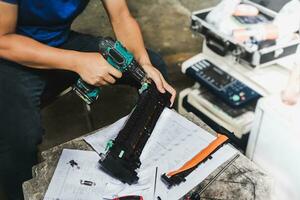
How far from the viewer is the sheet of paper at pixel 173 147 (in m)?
1.08

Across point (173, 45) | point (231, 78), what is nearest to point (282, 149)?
point (231, 78)

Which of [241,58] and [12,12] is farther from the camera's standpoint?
[241,58]

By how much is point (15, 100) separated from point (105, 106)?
90 centimetres

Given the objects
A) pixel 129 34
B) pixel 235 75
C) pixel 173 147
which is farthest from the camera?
pixel 235 75

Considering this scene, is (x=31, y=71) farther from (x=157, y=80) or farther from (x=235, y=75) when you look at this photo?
(x=235, y=75)

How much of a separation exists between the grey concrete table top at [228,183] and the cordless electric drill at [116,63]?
24 cm

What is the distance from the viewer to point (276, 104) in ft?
4.18

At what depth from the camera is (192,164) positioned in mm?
1102

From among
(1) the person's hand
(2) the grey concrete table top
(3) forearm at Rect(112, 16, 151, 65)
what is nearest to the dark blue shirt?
(3) forearm at Rect(112, 16, 151, 65)

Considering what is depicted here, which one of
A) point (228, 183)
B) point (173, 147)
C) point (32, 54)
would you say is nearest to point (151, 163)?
point (173, 147)

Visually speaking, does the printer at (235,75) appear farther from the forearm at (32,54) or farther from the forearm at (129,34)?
the forearm at (32,54)

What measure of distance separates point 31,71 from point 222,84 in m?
0.74

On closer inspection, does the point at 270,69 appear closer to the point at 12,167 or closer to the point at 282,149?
the point at 282,149

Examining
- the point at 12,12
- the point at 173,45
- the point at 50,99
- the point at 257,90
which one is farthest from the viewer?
the point at 173,45
